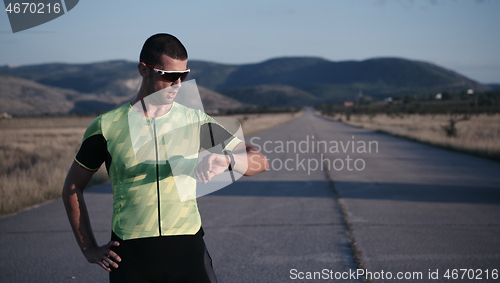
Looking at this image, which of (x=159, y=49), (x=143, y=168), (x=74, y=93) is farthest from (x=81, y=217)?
(x=74, y=93)

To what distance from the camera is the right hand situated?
214 centimetres

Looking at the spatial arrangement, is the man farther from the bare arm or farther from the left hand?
the left hand

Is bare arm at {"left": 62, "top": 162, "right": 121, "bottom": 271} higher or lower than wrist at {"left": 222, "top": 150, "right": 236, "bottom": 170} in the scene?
lower

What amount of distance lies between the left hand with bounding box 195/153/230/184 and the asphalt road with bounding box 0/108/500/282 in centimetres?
287

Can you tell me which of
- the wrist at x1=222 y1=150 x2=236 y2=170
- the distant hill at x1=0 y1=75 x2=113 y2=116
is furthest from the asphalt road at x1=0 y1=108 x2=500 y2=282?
the distant hill at x1=0 y1=75 x2=113 y2=116

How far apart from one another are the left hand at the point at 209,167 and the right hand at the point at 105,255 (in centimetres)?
60

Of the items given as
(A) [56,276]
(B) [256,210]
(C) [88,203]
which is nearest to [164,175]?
(A) [56,276]

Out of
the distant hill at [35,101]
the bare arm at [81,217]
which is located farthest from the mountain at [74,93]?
the bare arm at [81,217]

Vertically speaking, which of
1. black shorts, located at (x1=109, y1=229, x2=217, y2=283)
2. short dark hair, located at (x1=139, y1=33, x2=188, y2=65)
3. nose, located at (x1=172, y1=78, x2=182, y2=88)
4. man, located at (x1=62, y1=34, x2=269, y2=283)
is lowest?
black shorts, located at (x1=109, y1=229, x2=217, y2=283)

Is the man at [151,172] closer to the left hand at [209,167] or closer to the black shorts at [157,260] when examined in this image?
the black shorts at [157,260]

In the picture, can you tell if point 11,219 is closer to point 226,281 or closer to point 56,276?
point 56,276

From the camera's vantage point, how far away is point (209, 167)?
1.83m

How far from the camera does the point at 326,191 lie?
9.73 m

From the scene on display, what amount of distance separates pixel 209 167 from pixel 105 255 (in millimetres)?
757
